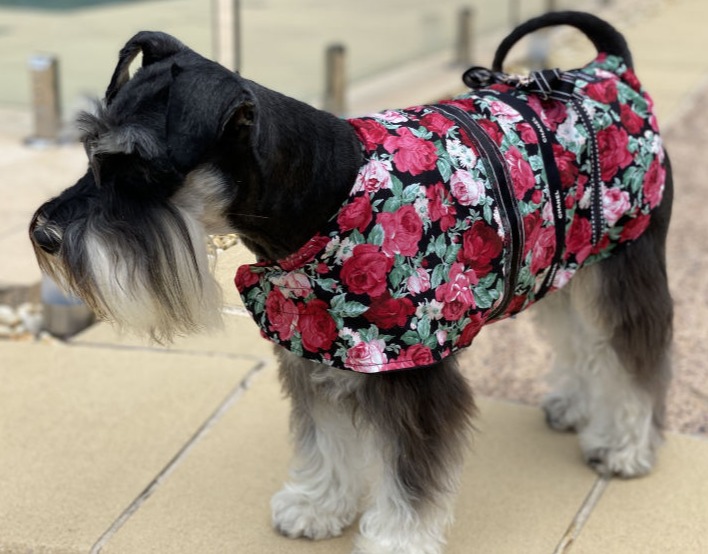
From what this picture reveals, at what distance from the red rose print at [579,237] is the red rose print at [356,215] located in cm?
80

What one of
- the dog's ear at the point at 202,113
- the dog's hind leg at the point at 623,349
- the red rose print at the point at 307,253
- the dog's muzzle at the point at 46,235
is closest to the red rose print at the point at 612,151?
the dog's hind leg at the point at 623,349

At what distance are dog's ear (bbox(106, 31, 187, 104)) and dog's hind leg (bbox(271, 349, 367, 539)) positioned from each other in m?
0.94

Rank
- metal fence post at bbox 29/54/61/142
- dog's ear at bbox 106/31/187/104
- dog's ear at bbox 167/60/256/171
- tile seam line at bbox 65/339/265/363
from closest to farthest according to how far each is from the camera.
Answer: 1. dog's ear at bbox 167/60/256/171
2. dog's ear at bbox 106/31/187/104
3. tile seam line at bbox 65/339/265/363
4. metal fence post at bbox 29/54/61/142

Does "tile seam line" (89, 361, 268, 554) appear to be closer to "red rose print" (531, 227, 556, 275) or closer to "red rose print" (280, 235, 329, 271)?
"red rose print" (280, 235, 329, 271)

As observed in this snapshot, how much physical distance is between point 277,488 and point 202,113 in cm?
167

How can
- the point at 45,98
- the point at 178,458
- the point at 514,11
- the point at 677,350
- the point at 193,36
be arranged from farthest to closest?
the point at 514,11 → the point at 193,36 → the point at 45,98 → the point at 677,350 → the point at 178,458

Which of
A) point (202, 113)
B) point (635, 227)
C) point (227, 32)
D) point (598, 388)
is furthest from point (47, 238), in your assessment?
point (227, 32)

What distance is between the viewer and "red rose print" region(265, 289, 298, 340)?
296 cm

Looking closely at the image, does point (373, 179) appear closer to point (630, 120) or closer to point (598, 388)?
point (630, 120)

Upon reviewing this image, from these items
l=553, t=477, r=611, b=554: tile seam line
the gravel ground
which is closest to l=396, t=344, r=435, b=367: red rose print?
l=553, t=477, r=611, b=554: tile seam line

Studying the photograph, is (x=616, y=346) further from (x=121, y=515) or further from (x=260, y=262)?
(x=121, y=515)

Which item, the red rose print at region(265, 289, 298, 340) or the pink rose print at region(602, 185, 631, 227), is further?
the pink rose print at region(602, 185, 631, 227)

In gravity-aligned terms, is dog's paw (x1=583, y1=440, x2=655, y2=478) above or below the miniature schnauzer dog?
below

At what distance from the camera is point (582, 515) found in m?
3.56
